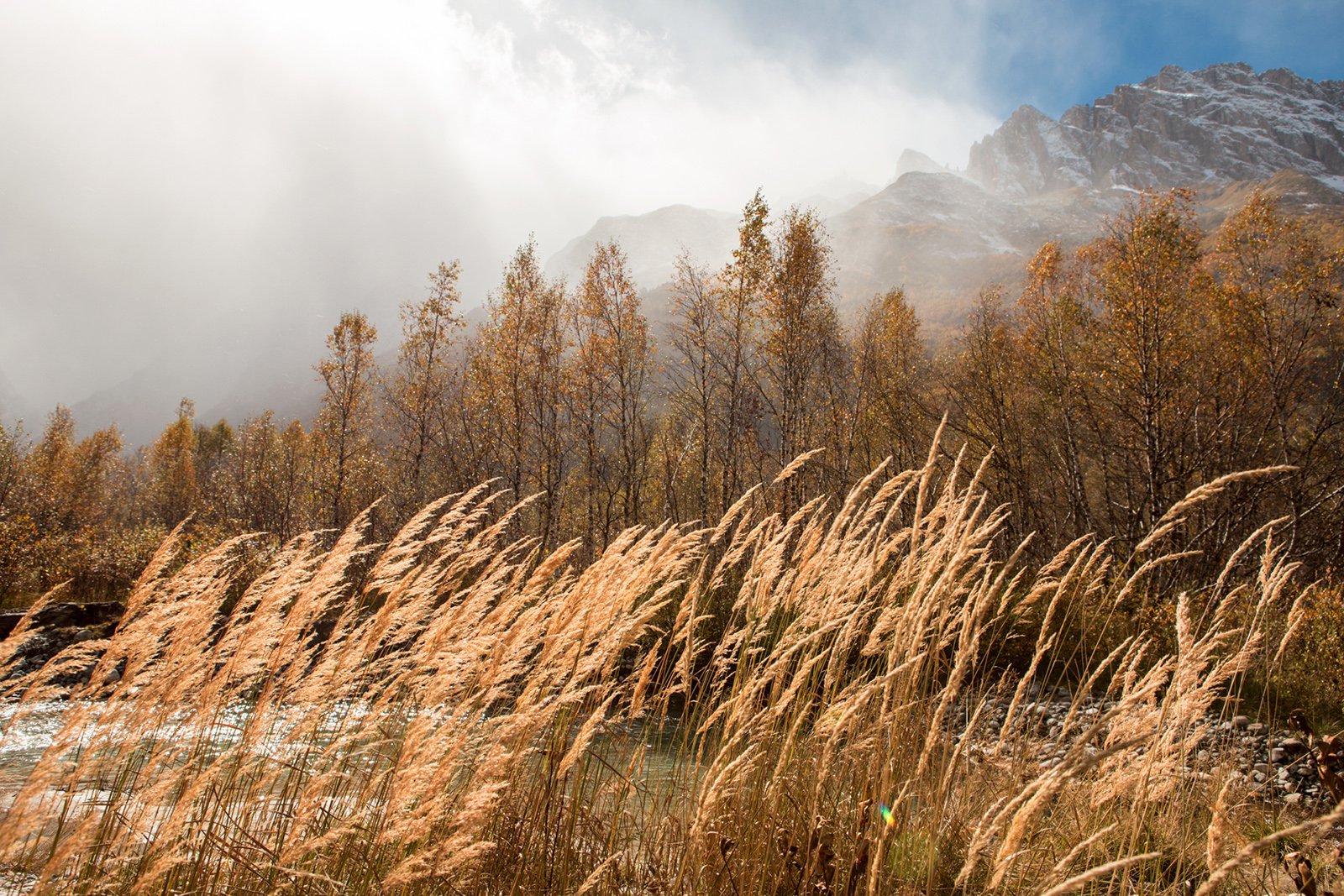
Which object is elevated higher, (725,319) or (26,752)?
(725,319)

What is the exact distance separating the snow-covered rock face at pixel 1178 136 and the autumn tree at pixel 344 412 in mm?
152195

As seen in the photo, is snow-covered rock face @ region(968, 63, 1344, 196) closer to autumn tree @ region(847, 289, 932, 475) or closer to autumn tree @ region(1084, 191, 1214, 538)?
autumn tree @ region(847, 289, 932, 475)

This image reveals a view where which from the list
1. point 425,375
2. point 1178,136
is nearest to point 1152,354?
point 425,375

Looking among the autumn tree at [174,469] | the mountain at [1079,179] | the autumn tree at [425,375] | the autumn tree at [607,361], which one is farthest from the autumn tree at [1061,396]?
the mountain at [1079,179]

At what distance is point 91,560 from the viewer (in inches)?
607

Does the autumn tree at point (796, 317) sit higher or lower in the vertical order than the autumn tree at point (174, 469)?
higher

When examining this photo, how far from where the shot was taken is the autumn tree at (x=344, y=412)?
17844 mm

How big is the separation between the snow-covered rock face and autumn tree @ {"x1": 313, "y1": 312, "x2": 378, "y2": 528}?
152 m

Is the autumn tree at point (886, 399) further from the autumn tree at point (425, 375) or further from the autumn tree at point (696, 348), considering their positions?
the autumn tree at point (425, 375)

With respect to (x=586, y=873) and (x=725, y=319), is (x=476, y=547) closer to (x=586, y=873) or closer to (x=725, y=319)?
(x=586, y=873)

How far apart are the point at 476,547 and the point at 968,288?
8550cm

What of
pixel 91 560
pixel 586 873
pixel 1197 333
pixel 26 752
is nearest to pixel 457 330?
pixel 91 560

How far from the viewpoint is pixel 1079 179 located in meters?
152

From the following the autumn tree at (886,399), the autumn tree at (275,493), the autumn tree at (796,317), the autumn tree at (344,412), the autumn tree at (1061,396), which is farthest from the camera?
the autumn tree at (344,412)
